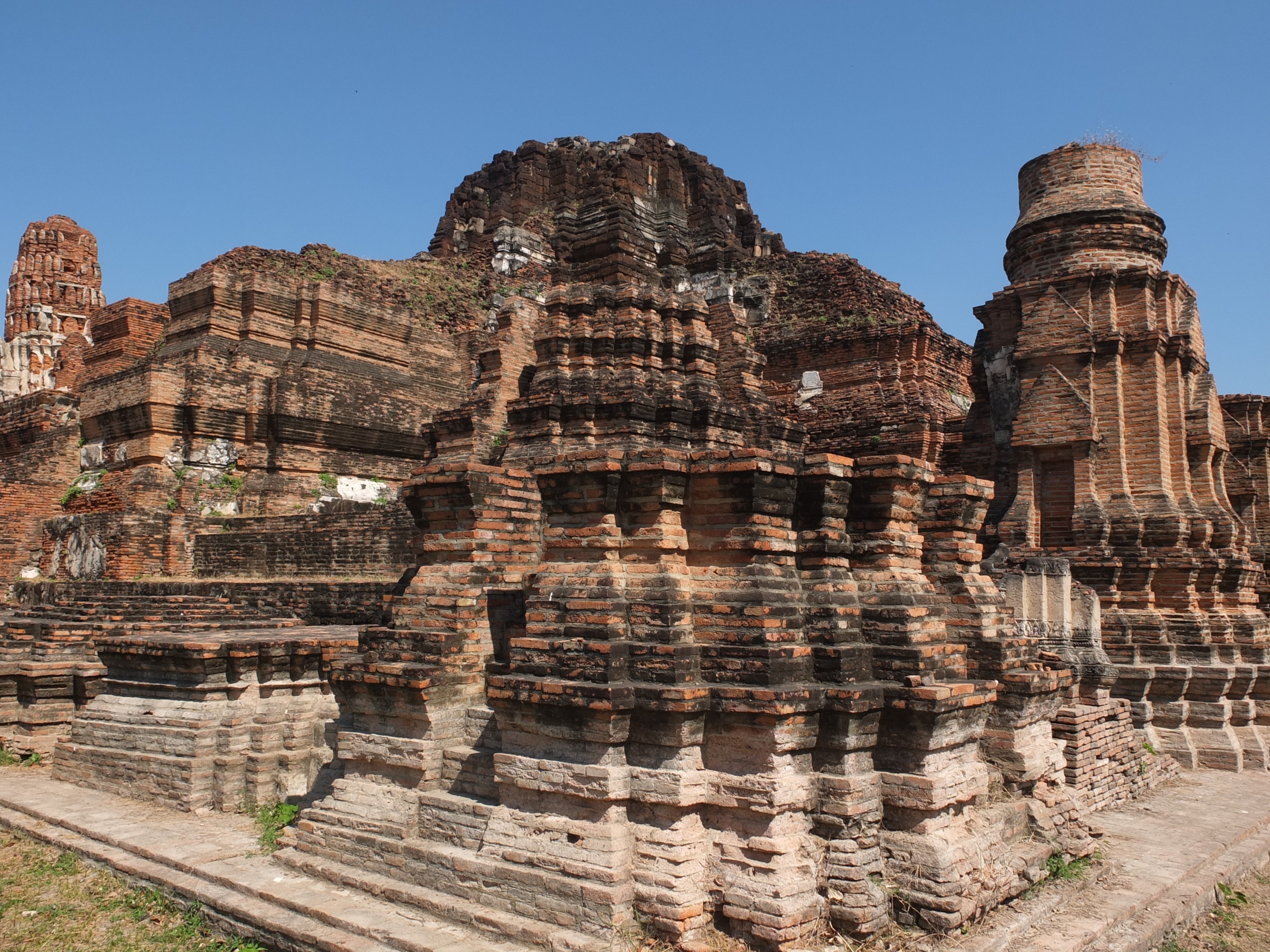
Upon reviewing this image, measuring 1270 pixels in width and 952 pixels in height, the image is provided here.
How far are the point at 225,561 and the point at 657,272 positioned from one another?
10546 millimetres

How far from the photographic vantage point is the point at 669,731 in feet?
17.0

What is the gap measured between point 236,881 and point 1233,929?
6059 millimetres

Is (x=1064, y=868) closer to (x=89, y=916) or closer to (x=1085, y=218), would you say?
(x=89, y=916)

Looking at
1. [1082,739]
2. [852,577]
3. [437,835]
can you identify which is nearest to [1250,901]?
[1082,739]

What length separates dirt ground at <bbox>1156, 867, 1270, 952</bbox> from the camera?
5.85m

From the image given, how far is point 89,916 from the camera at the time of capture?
19.3ft

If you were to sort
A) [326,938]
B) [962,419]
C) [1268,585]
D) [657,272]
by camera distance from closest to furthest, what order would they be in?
[326,938]
[657,272]
[962,419]
[1268,585]

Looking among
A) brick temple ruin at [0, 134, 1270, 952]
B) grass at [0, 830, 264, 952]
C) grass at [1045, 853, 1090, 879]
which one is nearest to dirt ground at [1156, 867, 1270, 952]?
grass at [1045, 853, 1090, 879]

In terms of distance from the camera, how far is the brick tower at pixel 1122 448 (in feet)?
37.9

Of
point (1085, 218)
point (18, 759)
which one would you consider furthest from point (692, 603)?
point (1085, 218)

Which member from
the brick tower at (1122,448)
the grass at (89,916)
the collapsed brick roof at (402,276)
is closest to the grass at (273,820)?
the grass at (89,916)

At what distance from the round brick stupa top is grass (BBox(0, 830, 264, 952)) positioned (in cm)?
1180

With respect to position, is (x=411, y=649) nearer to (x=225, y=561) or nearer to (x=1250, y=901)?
(x=1250, y=901)

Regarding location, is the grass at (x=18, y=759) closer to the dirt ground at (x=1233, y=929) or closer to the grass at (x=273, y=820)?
the grass at (x=273, y=820)
